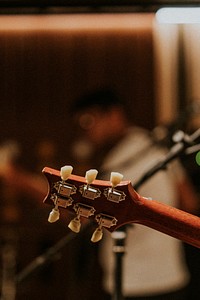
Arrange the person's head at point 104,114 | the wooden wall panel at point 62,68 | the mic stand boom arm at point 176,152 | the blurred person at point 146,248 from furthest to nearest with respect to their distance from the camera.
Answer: the wooden wall panel at point 62,68
the person's head at point 104,114
the blurred person at point 146,248
the mic stand boom arm at point 176,152

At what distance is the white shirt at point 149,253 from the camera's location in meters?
2.46

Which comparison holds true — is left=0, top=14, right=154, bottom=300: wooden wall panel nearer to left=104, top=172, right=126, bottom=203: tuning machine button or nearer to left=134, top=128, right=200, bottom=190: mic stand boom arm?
left=134, top=128, right=200, bottom=190: mic stand boom arm

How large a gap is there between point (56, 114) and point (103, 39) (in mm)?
635

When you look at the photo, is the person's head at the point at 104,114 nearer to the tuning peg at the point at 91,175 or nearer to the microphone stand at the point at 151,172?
the microphone stand at the point at 151,172

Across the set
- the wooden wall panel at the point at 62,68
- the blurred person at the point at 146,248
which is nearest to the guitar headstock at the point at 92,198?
the blurred person at the point at 146,248

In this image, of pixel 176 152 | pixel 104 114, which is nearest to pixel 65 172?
pixel 176 152

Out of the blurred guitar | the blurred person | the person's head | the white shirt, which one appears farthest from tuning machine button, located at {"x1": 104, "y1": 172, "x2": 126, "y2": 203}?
the person's head

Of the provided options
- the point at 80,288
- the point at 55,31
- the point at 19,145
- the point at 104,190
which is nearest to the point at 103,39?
the point at 55,31

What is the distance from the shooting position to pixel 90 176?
1387 mm

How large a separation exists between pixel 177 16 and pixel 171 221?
10.2ft

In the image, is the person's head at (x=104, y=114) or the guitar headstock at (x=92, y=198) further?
the person's head at (x=104, y=114)

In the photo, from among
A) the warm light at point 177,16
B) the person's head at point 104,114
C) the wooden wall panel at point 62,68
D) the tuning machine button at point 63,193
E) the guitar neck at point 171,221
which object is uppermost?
the warm light at point 177,16

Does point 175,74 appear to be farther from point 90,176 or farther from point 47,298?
point 90,176

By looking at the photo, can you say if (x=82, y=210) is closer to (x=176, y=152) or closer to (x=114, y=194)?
(x=114, y=194)
